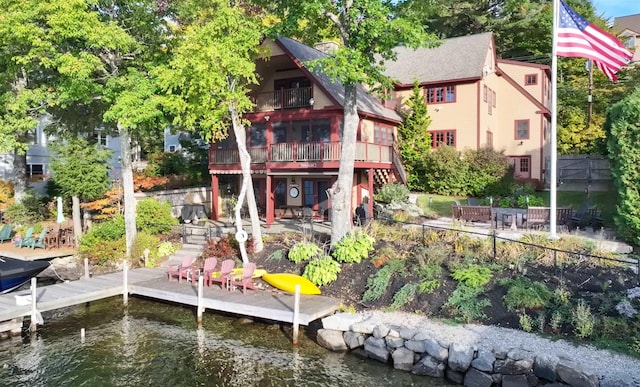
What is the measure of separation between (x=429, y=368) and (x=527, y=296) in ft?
10.5

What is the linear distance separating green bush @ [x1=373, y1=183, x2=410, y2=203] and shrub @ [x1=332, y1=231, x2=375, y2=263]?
8.43 metres

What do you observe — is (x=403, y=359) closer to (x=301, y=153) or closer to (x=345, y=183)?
(x=345, y=183)

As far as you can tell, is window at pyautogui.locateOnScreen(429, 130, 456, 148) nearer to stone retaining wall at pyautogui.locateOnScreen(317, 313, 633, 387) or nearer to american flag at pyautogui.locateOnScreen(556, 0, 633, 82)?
A: american flag at pyautogui.locateOnScreen(556, 0, 633, 82)

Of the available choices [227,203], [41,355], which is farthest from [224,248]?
[227,203]

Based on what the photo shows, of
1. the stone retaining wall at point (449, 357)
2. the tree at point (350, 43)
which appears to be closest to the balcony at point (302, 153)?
the tree at point (350, 43)

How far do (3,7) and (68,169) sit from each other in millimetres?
6500

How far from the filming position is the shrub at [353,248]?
14.5 metres

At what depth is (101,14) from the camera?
19.2m

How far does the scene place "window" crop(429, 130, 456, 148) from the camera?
93.0ft

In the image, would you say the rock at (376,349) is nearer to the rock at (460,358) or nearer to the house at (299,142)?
the rock at (460,358)

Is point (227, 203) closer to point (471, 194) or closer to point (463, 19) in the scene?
point (471, 194)

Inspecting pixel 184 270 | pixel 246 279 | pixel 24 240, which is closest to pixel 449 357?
pixel 246 279

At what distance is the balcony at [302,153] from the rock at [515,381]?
13.3 meters

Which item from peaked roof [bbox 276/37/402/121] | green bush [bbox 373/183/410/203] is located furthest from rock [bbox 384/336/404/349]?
green bush [bbox 373/183/410/203]
